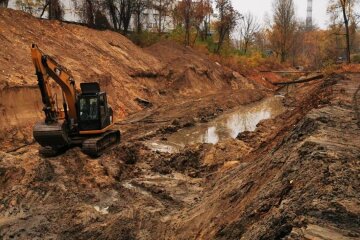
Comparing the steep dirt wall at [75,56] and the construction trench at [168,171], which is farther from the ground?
the steep dirt wall at [75,56]

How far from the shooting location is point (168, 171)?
13430 mm

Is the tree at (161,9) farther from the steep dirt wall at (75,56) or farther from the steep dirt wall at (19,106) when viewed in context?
the steep dirt wall at (19,106)

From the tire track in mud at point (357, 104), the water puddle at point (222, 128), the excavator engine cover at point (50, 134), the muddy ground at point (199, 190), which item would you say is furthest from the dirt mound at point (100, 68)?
the tire track in mud at point (357, 104)

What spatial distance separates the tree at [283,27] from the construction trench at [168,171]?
3859 cm

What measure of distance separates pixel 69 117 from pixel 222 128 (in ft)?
34.7

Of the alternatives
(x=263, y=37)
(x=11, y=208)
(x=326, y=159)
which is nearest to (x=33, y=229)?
(x=11, y=208)

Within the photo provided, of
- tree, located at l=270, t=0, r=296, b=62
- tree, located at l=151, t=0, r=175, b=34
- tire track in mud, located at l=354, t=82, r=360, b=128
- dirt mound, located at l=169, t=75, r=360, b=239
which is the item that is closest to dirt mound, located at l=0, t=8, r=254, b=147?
tree, located at l=151, t=0, r=175, b=34

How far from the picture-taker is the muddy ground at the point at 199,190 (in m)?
6.18

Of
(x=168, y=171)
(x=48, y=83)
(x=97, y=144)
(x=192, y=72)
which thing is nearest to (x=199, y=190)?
(x=168, y=171)

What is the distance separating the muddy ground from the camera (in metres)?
6.18

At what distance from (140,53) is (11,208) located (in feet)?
80.9

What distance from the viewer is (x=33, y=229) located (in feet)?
29.3

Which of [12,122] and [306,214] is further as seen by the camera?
[12,122]

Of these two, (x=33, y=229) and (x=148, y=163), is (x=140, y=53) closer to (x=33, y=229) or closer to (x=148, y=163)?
(x=148, y=163)
